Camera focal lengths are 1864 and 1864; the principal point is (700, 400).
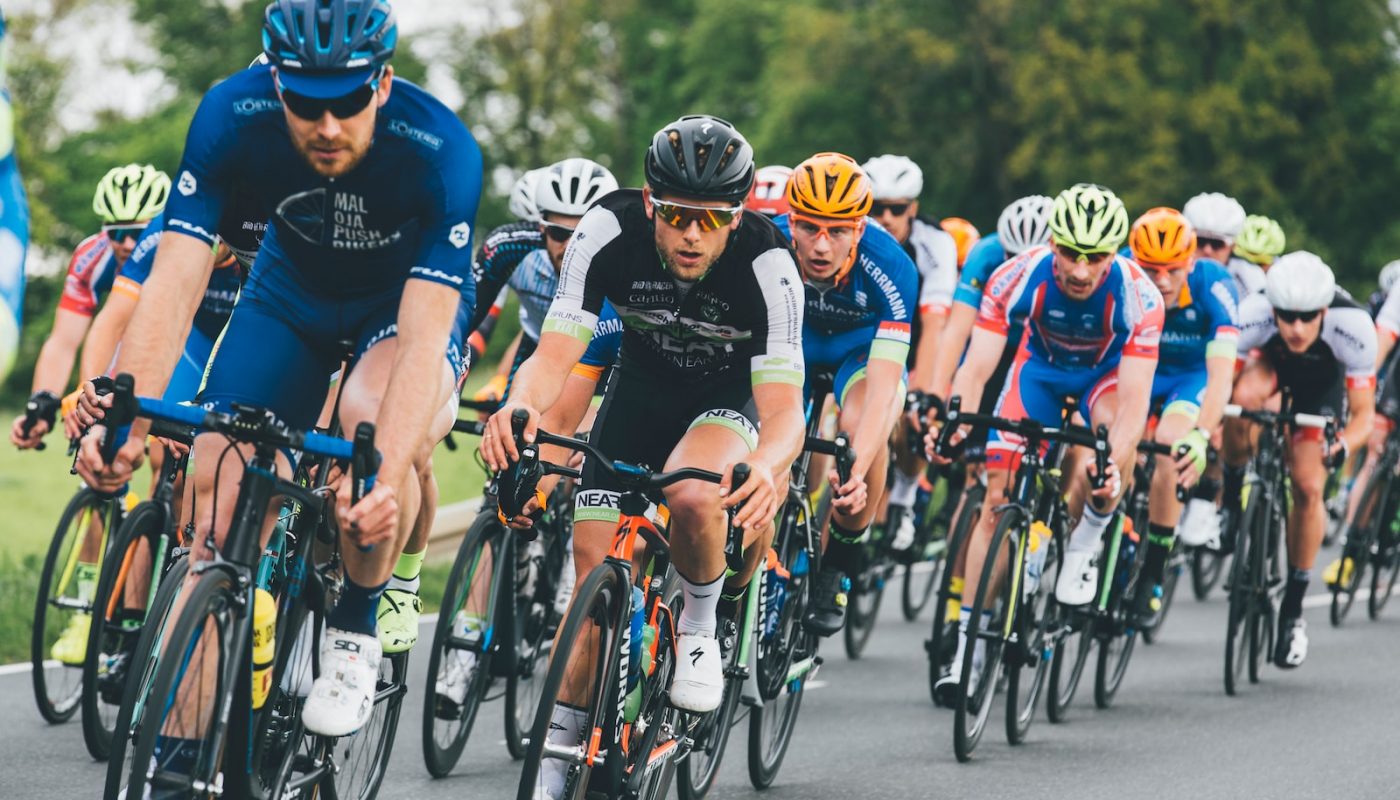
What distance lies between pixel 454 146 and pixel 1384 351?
10.5m

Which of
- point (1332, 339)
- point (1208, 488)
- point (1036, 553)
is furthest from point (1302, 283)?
point (1036, 553)

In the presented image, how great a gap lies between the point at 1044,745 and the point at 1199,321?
9.49 feet

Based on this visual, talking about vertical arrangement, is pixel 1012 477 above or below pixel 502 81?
below

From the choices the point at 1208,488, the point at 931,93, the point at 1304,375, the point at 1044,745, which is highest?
the point at 931,93

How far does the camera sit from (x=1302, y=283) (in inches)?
408

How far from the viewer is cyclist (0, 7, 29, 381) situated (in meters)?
2.95

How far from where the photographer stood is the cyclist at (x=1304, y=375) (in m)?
10.3

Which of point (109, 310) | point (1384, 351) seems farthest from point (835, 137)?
point (109, 310)

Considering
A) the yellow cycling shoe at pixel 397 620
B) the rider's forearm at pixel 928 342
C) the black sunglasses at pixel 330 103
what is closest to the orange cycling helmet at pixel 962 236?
the rider's forearm at pixel 928 342

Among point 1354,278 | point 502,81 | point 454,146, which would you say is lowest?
point 454,146

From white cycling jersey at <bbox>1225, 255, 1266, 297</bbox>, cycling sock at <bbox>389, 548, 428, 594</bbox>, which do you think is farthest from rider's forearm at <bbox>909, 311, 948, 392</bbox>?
cycling sock at <bbox>389, 548, 428, 594</bbox>

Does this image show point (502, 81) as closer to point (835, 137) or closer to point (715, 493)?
point (835, 137)

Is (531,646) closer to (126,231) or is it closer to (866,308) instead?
(866,308)

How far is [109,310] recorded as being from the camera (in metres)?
7.01
